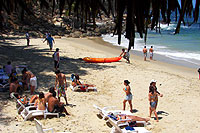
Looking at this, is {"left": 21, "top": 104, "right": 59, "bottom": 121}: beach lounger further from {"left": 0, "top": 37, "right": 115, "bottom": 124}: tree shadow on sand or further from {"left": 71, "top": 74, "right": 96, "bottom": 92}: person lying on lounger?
{"left": 0, "top": 37, "right": 115, "bottom": 124}: tree shadow on sand

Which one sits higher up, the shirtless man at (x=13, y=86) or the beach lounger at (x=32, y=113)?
the shirtless man at (x=13, y=86)

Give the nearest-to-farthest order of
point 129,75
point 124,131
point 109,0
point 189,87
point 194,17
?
point 194,17, point 109,0, point 124,131, point 189,87, point 129,75

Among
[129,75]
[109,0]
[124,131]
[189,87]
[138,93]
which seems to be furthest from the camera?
[129,75]

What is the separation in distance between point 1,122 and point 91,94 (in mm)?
3920

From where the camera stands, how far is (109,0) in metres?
1.53

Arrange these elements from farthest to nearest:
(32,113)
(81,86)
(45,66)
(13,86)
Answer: (45,66) → (81,86) → (13,86) → (32,113)

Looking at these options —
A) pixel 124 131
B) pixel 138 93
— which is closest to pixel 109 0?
pixel 124 131

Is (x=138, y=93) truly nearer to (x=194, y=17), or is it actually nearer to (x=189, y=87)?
(x=189, y=87)

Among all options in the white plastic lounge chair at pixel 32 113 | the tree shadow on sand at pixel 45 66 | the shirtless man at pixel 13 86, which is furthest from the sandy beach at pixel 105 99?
the shirtless man at pixel 13 86

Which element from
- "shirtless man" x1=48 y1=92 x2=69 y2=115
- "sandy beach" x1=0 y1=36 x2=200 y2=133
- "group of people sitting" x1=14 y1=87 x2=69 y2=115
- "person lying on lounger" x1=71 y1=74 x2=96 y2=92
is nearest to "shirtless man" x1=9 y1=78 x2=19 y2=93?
"sandy beach" x1=0 y1=36 x2=200 y2=133

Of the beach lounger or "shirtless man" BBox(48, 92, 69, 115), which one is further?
"shirtless man" BBox(48, 92, 69, 115)

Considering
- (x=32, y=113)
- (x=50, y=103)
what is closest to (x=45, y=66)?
(x=50, y=103)

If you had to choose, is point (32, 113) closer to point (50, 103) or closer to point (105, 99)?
point (50, 103)

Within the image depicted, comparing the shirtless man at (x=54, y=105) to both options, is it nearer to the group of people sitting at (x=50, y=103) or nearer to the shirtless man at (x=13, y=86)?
the group of people sitting at (x=50, y=103)
